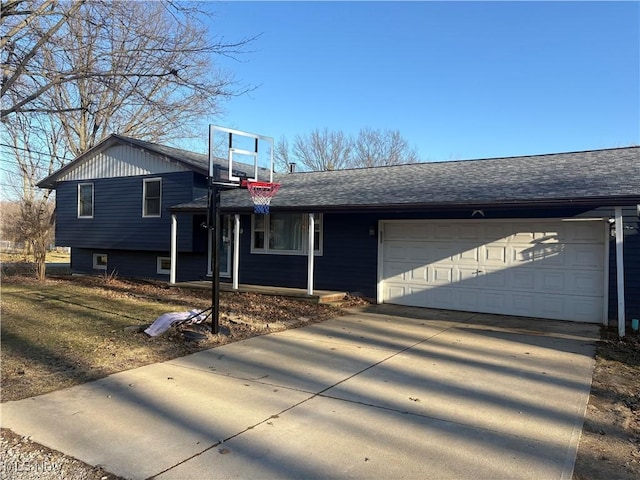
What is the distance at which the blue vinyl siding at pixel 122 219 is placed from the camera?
15398mm

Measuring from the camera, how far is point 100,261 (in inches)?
743

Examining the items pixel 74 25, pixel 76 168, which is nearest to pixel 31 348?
pixel 74 25

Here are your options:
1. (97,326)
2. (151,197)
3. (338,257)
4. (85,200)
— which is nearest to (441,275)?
(338,257)

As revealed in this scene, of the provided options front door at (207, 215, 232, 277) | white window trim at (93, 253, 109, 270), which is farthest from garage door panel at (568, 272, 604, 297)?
white window trim at (93, 253, 109, 270)

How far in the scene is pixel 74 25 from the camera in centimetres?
946

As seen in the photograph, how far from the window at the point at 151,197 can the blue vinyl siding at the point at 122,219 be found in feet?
0.56

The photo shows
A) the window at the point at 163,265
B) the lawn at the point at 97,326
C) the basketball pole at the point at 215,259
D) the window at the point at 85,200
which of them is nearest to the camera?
the lawn at the point at 97,326

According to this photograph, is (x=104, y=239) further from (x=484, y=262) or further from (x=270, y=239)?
(x=484, y=262)

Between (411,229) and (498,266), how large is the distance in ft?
7.36

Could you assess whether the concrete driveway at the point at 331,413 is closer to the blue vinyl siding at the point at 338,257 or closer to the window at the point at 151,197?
the blue vinyl siding at the point at 338,257

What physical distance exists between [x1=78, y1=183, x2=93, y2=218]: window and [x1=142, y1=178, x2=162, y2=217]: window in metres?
3.03

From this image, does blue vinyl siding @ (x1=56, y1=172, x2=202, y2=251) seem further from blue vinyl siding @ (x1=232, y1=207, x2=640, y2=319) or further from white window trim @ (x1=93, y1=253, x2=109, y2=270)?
blue vinyl siding @ (x1=232, y1=207, x2=640, y2=319)

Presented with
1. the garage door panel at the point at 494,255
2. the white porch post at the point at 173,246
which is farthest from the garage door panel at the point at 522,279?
the white porch post at the point at 173,246

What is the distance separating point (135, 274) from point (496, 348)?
45.1 feet
